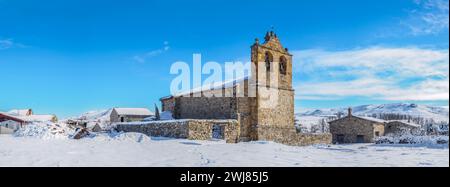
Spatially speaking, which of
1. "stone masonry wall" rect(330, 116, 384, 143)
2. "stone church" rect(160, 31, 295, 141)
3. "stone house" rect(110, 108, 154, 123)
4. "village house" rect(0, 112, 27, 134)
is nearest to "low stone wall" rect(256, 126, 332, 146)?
"stone church" rect(160, 31, 295, 141)

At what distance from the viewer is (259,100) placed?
25.2 m

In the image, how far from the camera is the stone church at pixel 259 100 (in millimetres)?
24938

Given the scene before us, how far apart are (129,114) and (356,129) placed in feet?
92.1

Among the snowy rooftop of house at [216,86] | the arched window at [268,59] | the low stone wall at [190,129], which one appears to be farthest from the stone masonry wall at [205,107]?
the arched window at [268,59]

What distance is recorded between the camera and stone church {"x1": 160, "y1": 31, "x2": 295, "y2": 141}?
24938 millimetres

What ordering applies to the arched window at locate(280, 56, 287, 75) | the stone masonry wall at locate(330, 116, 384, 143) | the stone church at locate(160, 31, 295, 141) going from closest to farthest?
the stone church at locate(160, 31, 295, 141) < the arched window at locate(280, 56, 287, 75) < the stone masonry wall at locate(330, 116, 384, 143)

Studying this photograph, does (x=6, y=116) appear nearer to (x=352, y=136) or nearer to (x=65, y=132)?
(x=65, y=132)

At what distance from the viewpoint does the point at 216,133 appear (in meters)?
22.4

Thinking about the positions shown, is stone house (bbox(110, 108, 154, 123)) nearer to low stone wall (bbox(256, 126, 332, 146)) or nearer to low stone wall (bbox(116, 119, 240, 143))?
low stone wall (bbox(116, 119, 240, 143))

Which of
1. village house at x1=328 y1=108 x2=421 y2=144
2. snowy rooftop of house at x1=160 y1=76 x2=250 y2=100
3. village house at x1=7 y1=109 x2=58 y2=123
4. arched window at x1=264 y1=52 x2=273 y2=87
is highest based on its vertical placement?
arched window at x1=264 y1=52 x2=273 y2=87

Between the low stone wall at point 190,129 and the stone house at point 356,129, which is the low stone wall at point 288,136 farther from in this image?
the stone house at point 356,129
